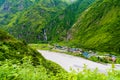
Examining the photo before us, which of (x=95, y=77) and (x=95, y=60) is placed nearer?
(x=95, y=77)

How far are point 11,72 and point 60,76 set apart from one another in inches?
169

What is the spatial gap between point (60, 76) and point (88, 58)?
181438 mm

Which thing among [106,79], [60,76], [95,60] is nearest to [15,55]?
[60,76]

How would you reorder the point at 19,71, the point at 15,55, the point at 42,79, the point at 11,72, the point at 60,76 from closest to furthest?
1. the point at 11,72
2. the point at 19,71
3. the point at 42,79
4. the point at 60,76
5. the point at 15,55

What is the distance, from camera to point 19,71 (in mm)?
13359

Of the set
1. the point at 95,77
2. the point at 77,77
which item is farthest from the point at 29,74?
the point at 95,77

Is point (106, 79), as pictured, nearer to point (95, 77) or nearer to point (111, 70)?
point (95, 77)

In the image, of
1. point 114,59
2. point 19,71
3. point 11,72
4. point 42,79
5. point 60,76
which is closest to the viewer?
point 11,72

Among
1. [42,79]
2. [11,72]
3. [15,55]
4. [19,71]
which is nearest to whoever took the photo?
[11,72]

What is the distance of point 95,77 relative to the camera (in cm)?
1339

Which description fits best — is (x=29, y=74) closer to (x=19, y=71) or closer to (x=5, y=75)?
(x=19, y=71)

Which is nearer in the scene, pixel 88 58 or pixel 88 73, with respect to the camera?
pixel 88 73

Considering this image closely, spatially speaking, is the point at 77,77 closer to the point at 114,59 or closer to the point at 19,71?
the point at 19,71

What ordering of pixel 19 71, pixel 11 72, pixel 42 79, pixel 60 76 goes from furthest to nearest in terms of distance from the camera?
pixel 60 76 < pixel 42 79 < pixel 19 71 < pixel 11 72
